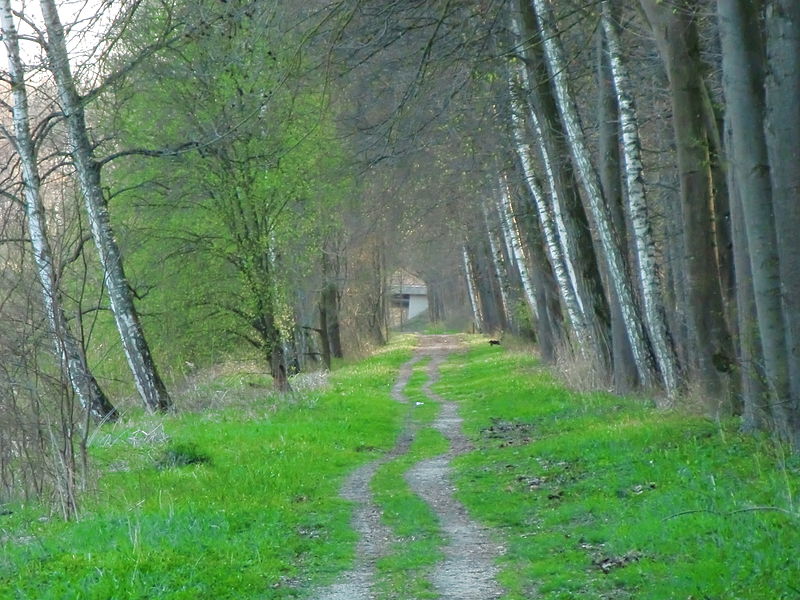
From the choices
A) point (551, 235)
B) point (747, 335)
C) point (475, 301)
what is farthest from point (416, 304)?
point (747, 335)

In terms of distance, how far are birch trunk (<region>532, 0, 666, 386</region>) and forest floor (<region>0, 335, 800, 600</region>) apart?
0.93 m

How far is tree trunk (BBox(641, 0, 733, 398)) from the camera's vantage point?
13.5 m

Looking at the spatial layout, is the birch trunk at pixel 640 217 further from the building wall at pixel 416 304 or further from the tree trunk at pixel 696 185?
the building wall at pixel 416 304

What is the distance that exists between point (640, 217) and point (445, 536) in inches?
343

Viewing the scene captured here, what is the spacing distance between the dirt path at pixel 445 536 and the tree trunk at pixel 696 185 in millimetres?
3715

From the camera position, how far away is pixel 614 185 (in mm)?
19406

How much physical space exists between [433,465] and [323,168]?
1139 centimetres

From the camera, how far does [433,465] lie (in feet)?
49.9

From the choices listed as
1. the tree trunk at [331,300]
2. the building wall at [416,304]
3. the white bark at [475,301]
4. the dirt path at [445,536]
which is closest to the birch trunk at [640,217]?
the dirt path at [445,536]

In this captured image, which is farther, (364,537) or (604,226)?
(604,226)

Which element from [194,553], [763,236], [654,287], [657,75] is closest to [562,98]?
[657,75]

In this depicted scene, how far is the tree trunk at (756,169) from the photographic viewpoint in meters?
10.6

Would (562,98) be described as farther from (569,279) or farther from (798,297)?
(798,297)

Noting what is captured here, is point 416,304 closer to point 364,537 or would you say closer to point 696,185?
point 696,185
